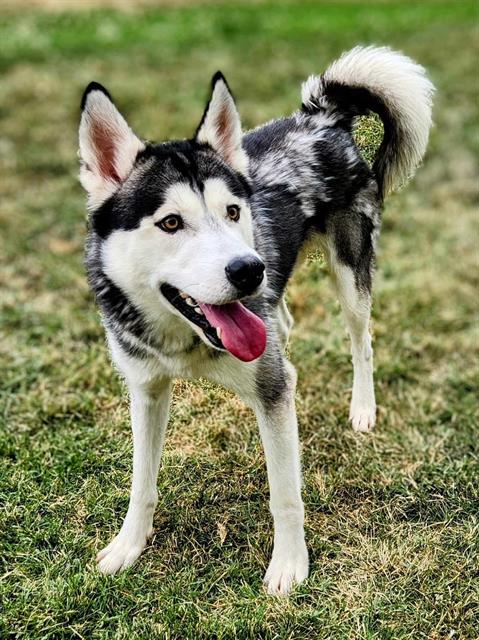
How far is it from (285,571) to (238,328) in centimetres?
112

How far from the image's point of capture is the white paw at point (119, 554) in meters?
3.33

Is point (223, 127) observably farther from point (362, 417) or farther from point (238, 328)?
point (362, 417)

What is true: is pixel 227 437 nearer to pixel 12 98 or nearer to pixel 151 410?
pixel 151 410

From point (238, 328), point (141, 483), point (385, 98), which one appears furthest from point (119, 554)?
point (385, 98)

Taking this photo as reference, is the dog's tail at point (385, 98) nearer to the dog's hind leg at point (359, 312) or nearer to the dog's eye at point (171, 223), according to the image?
the dog's hind leg at point (359, 312)

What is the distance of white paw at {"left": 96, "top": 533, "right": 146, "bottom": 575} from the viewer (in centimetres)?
333

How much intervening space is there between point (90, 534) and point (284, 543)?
2.98ft

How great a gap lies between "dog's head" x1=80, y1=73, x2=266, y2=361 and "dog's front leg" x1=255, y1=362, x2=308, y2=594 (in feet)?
1.26

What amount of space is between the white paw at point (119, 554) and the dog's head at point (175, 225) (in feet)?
3.74

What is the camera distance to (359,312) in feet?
13.3

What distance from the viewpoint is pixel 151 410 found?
3.36 metres

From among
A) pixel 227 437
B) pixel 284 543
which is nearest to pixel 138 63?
pixel 227 437

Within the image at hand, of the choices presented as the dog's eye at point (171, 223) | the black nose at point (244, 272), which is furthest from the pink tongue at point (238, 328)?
the dog's eye at point (171, 223)

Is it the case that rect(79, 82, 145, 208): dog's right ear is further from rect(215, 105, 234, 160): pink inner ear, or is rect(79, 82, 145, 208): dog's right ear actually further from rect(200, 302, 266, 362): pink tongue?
rect(200, 302, 266, 362): pink tongue
